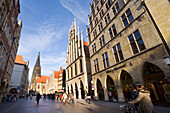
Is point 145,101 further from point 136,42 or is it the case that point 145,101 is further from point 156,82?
point 156,82

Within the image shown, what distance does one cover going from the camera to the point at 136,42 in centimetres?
1004

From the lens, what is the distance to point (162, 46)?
25.2ft

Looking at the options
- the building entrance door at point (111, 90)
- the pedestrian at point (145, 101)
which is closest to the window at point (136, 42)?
the building entrance door at point (111, 90)

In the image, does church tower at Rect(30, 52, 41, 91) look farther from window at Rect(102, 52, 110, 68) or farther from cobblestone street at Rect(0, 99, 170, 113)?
window at Rect(102, 52, 110, 68)

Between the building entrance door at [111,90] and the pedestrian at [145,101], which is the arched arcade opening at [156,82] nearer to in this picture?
the building entrance door at [111,90]

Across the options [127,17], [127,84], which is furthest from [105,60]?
[127,17]

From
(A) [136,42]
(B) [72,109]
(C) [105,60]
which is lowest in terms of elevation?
(B) [72,109]

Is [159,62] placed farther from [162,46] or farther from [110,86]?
[110,86]

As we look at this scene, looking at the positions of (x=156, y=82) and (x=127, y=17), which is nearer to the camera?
(x=156, y=82)

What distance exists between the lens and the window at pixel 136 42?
965 centimetres

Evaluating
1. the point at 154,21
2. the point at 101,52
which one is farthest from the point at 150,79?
the point at 101,52

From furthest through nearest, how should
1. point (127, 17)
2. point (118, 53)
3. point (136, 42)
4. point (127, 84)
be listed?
point (127, 84) < point (118, 53) < point (127, 17) < point (136, 42)

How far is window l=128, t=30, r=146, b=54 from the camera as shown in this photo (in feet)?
31.7

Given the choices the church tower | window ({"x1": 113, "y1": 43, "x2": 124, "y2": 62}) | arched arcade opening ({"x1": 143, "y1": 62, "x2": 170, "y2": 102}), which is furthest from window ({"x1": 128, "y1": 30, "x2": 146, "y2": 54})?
the church tower
